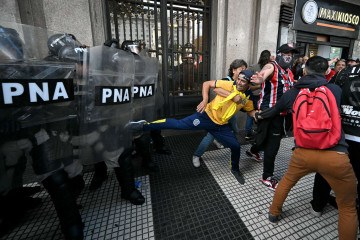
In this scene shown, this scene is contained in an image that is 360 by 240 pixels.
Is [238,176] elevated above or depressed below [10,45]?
below

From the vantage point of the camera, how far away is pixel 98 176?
102 inches

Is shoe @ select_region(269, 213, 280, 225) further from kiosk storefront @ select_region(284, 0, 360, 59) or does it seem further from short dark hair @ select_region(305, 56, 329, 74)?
kiosk storefront @ select_region(284, 0, 360, 59)

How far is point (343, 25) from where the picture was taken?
6.86 meters

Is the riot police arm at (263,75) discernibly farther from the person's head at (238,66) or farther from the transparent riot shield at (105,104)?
the transparent riot shield at (105,104)

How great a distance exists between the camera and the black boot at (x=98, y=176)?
2.49m

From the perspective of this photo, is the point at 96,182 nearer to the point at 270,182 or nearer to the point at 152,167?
the point at 152,167

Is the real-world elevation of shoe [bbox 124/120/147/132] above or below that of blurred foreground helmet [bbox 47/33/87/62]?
below

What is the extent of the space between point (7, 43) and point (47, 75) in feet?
1.11

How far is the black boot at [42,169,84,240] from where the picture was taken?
1544 millimetres

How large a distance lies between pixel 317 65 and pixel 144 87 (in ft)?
5.71

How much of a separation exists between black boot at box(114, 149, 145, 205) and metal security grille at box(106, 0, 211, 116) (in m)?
2.54

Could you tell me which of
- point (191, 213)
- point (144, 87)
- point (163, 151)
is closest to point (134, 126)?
point (144, 87)

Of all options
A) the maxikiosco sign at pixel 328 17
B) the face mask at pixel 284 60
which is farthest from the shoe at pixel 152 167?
the maxikiosco sign at pixel 328 17

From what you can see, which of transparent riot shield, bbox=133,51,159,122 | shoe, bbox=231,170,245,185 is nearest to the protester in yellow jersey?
shoe, bbox=231,170,245,185
